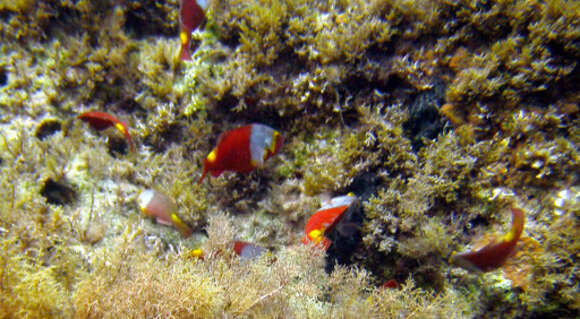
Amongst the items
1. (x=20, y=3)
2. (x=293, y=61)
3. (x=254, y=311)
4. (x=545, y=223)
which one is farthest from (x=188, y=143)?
(x=545, y=223)

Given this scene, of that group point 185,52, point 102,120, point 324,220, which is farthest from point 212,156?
point 102,120

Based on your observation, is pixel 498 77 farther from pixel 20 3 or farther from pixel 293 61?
pixel 20 3

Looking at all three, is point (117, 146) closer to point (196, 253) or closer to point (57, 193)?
point (57, 193)

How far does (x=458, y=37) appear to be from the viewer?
299 cm

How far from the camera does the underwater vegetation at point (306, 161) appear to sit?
238cm

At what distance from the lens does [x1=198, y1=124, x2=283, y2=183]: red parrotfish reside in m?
2.64

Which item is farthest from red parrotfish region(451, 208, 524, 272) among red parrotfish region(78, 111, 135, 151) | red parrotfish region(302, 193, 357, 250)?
red parrotfish region(78, 111, 135, 151)

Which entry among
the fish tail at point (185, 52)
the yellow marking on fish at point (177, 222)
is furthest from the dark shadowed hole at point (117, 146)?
the fish tail at point (185, 52)

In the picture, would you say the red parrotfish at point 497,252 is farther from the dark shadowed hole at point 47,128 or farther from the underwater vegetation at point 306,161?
the dark shadowed hole at point 47,128

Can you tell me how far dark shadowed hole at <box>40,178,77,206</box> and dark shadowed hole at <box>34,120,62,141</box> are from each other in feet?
2.45

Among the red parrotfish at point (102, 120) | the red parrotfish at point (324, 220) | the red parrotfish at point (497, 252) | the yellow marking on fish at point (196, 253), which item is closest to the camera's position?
the red parrotfish at point (497, 252)

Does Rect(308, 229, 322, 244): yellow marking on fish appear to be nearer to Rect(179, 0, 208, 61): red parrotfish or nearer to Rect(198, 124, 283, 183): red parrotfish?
Rect(198, 124, 283, 183): red parrotfish

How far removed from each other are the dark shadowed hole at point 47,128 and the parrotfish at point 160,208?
63.7 inches

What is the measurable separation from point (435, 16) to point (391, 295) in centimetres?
265
